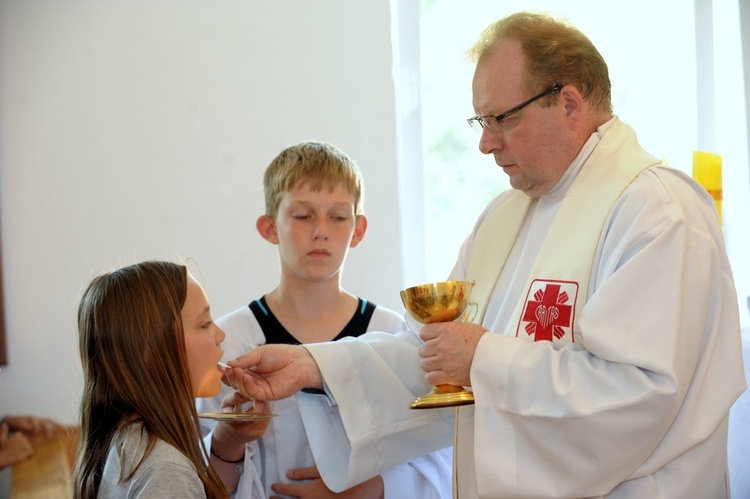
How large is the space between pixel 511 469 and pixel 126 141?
12.3ft

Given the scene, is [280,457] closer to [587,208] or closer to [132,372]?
[132,372]

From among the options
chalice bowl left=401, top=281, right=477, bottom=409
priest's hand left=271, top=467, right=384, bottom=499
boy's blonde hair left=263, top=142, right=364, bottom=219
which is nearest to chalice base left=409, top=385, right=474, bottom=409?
chalice bowl left=401, top=281, right=477, bottom=409

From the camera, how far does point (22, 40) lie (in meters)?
5.23

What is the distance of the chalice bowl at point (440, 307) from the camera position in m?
2.47

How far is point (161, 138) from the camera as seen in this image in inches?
211

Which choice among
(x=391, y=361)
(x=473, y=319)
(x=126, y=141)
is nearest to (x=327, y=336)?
(x=391, y=361)

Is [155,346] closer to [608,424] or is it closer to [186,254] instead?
[608,424]

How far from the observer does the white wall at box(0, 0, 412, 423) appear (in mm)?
5242

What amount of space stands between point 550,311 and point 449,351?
1.27ft

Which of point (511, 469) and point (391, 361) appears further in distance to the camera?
point (391, 361)

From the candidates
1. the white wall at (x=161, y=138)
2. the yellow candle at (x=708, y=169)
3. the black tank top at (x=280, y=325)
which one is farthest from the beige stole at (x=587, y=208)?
the white wall at (x=161, y=138)

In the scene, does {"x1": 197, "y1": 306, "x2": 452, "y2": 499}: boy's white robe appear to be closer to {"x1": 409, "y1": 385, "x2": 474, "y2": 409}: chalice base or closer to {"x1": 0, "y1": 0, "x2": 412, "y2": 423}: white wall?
{"x1": 409, "y1": 385, "x2": 474, "y2": 409}: chalice base

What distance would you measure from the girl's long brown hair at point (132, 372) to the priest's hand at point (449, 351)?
68 centimetres

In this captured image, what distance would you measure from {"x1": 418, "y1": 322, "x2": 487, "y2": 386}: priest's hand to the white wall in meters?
3.03
